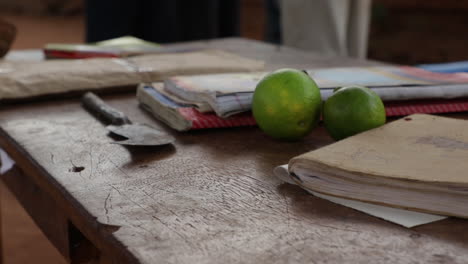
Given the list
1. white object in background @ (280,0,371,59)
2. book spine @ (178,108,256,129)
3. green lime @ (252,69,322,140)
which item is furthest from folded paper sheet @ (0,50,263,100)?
white object in background @ (280,0,371,59)

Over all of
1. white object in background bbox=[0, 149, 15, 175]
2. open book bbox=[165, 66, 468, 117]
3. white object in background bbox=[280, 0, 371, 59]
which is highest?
open book bbox=[165, 66, 468, 117]

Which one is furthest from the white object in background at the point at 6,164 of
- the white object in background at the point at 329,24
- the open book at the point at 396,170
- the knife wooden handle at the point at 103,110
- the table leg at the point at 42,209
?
the white object in background at the point at 329,24

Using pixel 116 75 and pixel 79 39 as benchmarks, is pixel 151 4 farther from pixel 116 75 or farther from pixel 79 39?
pixel 79 39

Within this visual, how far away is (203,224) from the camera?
0.56m

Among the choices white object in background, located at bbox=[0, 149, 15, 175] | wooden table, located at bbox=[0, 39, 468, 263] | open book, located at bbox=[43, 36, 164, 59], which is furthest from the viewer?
open book, located at bbox=[43, 36, 164, 59]

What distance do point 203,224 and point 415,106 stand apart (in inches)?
19.5

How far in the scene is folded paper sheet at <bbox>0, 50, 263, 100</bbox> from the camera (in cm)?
107

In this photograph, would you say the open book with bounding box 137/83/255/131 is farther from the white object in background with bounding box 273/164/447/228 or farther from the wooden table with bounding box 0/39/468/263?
the white object in background with bounding box 273/164/447/228

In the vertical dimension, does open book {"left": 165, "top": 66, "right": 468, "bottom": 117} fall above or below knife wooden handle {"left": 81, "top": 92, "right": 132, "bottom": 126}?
above

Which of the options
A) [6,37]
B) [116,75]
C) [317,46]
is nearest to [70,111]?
[116,75]

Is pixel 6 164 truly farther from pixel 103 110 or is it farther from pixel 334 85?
pixel 334 85

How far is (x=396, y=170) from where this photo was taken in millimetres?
596

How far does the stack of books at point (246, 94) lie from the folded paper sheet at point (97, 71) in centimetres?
12

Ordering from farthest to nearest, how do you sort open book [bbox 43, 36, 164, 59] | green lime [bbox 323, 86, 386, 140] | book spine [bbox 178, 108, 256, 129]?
open book [bbox 43, 36, 164, 59] < book spine [bbox 178, 108, 256, 129] < green lime [bbox 323, 86, 386, 140]
